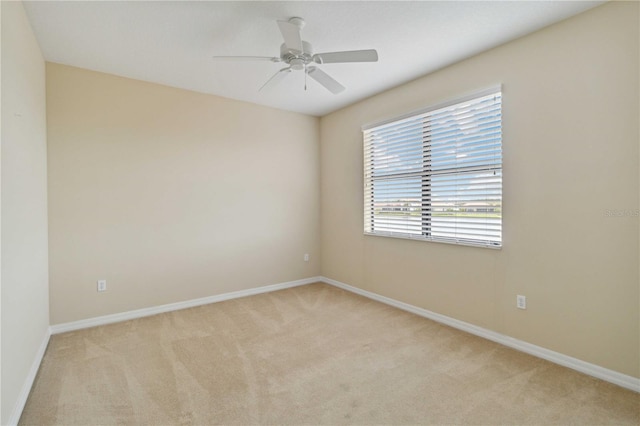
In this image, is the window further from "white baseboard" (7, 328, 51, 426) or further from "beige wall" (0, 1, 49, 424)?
"white baseboard" (7, 328, 51, 426)

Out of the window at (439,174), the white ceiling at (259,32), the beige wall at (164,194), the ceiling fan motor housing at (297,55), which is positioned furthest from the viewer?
the beige wall at (164,194)

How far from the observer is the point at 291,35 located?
6.73ft

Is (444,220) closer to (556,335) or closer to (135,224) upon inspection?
(556,335)

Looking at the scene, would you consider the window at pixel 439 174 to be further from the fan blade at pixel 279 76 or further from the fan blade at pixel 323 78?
the fan blade at pixel 279 76

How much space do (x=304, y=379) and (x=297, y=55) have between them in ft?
7.82

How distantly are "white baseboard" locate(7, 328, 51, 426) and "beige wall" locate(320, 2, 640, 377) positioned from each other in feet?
11.0

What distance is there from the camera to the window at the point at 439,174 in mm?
2852

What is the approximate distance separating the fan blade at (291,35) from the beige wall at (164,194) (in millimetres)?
2114

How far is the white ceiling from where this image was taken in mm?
2199

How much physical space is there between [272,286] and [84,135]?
111 inches

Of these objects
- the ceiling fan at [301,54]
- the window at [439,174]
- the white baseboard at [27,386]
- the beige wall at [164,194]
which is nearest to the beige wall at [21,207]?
the white baseboard at [27,386]

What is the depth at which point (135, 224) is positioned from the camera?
3467 mm

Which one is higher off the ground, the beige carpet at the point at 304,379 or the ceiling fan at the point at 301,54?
the ceiling fan at the point at 301,54

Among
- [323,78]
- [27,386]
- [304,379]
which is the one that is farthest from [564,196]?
[27,386]
